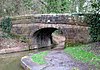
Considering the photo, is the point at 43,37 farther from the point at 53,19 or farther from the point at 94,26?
the point at 94,26

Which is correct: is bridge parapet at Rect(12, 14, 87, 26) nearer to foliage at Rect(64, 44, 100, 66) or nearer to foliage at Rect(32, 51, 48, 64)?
foliage at Rect(64, 44, 100, 66)

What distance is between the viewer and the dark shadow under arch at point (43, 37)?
2435cm

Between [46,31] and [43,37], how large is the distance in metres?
0.64

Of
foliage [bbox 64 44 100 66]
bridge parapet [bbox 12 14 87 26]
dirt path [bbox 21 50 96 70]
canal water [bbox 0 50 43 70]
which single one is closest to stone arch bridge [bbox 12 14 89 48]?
bridge parapet [bbox 12 14 87 26]

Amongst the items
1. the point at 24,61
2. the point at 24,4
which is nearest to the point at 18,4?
the point at 24,4

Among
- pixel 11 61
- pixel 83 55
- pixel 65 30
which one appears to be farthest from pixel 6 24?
pixel 83 55

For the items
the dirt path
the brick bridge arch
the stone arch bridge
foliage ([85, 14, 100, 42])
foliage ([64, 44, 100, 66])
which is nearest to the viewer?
the dirt path

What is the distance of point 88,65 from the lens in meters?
13.6

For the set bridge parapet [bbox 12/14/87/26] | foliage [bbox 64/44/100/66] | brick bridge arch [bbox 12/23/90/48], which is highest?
bridge parapet [bbox 12/14/87/26]

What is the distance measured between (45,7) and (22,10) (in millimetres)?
3589

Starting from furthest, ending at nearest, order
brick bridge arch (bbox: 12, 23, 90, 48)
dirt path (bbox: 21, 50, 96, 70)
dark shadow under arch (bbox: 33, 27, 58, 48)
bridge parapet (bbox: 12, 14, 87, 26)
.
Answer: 1. dark shadow under arch (bbox: 33, 27, 58, 48)
2. bridge parapet (bbox: 12, 14, 87, 26)
3. brick bridge arch (bbox: 12, 23, 90, 48)
4. dirt path (bbox: 21, 50, 96, 70)

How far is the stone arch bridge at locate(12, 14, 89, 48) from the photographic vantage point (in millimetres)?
20322

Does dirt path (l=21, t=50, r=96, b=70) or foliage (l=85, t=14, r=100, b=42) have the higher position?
foliage (l=85, t=14, r=100, b=42)

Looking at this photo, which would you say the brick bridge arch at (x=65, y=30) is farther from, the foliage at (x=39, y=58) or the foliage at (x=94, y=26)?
the foliage at (x=39, y=58)
